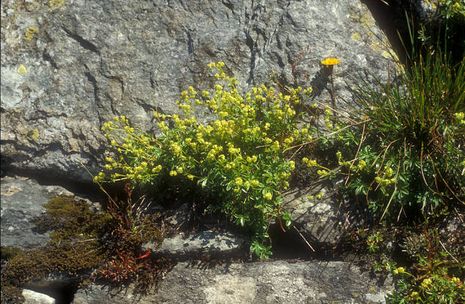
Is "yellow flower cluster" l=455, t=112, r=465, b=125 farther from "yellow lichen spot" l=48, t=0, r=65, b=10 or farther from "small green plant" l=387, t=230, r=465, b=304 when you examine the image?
"yellow lichen spot" l=48, t=0, r=65, b=10

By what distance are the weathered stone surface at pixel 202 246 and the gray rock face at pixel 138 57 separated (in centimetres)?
112

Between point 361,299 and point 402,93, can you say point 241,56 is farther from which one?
point 361,299

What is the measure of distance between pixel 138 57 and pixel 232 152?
1.62 m

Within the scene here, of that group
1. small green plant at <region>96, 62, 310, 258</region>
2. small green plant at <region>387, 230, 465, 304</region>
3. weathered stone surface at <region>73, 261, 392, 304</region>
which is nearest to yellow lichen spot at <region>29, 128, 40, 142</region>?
small green plant at <region>96, 62, 310, 258</region>

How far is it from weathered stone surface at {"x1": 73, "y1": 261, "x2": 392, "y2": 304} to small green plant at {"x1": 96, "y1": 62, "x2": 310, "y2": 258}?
0.91 ft

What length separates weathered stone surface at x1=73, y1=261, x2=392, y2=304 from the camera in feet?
17.1

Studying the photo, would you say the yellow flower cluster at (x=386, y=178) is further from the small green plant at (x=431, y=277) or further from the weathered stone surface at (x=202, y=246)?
the weathered stone surface at (x=202, y=246)

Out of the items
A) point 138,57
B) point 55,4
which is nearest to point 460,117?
point 138,57

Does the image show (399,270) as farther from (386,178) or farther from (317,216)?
(317,216)

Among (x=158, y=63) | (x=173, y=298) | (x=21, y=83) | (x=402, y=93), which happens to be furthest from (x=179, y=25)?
(x=173, y=298)

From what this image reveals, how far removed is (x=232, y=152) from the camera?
5.02 metres

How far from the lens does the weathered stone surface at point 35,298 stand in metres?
5.76

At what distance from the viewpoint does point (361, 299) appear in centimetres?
516

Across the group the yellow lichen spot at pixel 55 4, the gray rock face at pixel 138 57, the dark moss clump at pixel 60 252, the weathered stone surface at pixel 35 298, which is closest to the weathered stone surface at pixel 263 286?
the dark moss clump at pixel 60 252
